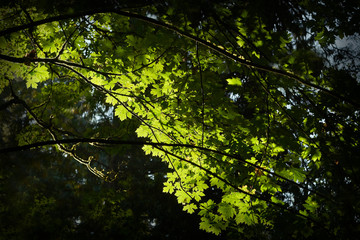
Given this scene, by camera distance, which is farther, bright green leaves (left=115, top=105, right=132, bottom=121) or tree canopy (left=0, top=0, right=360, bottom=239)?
bright green leaves (left=115, top=105, right=132, bottom=121)

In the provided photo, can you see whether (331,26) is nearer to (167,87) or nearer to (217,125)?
(217,125)

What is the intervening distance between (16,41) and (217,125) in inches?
151

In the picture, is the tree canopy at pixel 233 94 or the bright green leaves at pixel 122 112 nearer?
the tree canopy at pixel 233 94

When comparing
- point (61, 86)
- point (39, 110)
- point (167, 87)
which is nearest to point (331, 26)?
point (167, 87)

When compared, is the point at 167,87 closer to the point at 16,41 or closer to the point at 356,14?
the point at 356,14

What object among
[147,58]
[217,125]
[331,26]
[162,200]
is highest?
[331,26]

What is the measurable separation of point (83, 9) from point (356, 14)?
9.55 ft

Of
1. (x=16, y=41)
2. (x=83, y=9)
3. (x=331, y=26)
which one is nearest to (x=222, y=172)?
(x=331, y=26)

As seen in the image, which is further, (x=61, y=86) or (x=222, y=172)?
(x=61, y=86)

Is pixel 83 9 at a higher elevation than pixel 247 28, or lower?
lower

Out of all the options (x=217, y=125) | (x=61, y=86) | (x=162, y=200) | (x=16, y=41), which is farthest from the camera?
(x=162, y=200)

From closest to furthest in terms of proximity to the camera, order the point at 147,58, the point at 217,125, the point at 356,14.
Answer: the point at 356,14, the point at 147,58, the point at 217,125

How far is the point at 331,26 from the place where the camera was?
287cm

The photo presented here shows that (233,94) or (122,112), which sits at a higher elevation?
(233,94)
